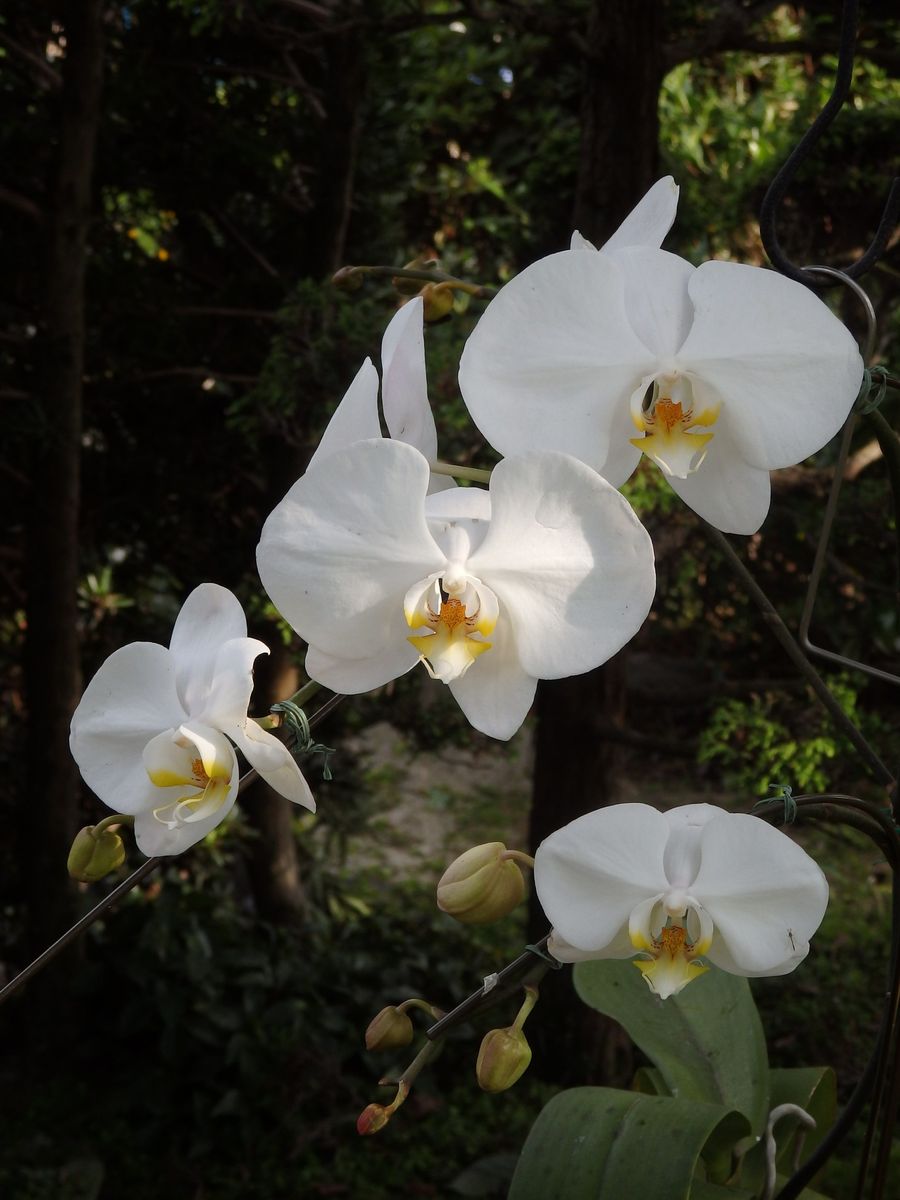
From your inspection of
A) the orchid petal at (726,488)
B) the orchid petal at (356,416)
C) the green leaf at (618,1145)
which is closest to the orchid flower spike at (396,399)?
the orchid petal at (356,416)

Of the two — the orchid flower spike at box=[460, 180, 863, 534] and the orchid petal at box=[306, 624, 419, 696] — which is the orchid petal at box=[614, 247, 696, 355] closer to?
the orchid flower spike at box=[460, 180, 863, 534]

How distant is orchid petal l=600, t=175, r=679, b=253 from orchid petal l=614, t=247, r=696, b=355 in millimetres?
20

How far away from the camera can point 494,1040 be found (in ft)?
1.47

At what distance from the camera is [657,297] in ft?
1.39

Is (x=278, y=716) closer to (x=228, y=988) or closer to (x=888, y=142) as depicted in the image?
(x=228, y=988)

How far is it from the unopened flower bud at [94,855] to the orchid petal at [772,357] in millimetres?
293

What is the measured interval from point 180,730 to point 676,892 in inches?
8.0

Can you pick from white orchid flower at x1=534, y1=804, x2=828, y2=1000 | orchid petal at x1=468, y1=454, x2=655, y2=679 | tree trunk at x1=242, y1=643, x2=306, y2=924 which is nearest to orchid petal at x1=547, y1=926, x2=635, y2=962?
white orchid flower at x1=534, y1=804, x2=828, y2=1000

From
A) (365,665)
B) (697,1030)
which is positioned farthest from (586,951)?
(697,1030)

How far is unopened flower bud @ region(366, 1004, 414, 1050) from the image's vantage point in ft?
1.51

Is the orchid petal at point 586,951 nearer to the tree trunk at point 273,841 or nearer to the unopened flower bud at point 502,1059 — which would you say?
A: the unopened flower bud at point 502,1059

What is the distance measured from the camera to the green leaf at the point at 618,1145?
22.6 inches

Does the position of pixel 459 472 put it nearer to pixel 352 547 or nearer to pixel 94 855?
pixel 352 547

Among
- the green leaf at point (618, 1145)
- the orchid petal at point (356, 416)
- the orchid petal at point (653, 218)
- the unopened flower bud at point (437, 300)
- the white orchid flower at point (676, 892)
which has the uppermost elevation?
the orchid petal at point (653, 218)
